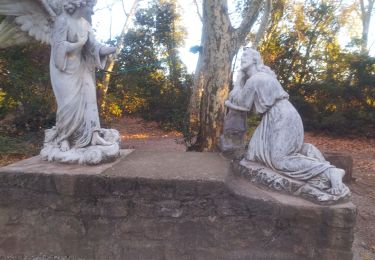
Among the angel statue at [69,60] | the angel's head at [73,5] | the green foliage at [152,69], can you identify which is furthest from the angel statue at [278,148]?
the green foliage at [152,69]

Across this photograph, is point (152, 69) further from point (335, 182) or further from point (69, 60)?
point (335, 182)

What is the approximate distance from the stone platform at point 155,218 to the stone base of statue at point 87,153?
16 centimetres

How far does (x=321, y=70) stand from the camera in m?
12.3

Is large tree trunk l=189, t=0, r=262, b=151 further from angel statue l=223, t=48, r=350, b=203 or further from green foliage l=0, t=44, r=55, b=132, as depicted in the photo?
green foliage l=0, t=44, r=55, b=132

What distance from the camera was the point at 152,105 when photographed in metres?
13.1

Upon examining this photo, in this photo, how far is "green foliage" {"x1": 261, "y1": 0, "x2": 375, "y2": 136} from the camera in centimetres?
1115

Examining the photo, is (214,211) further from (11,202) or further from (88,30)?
(88,30)

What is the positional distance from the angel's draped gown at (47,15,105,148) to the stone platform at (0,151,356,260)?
1.68ft

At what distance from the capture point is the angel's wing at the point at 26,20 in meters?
3.40

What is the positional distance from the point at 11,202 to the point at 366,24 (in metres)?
18.4

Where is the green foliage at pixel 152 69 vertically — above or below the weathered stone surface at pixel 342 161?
above

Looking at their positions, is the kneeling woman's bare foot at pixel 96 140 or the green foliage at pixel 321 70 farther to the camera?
the green foliage at pixel 321 70

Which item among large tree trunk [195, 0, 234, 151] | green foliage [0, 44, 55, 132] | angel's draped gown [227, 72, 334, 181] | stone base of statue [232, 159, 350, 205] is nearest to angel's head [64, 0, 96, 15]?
angel's draped gown [227, 72, 334, 181]

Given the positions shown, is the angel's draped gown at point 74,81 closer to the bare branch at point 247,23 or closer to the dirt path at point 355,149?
the dirt path at point 355,149
